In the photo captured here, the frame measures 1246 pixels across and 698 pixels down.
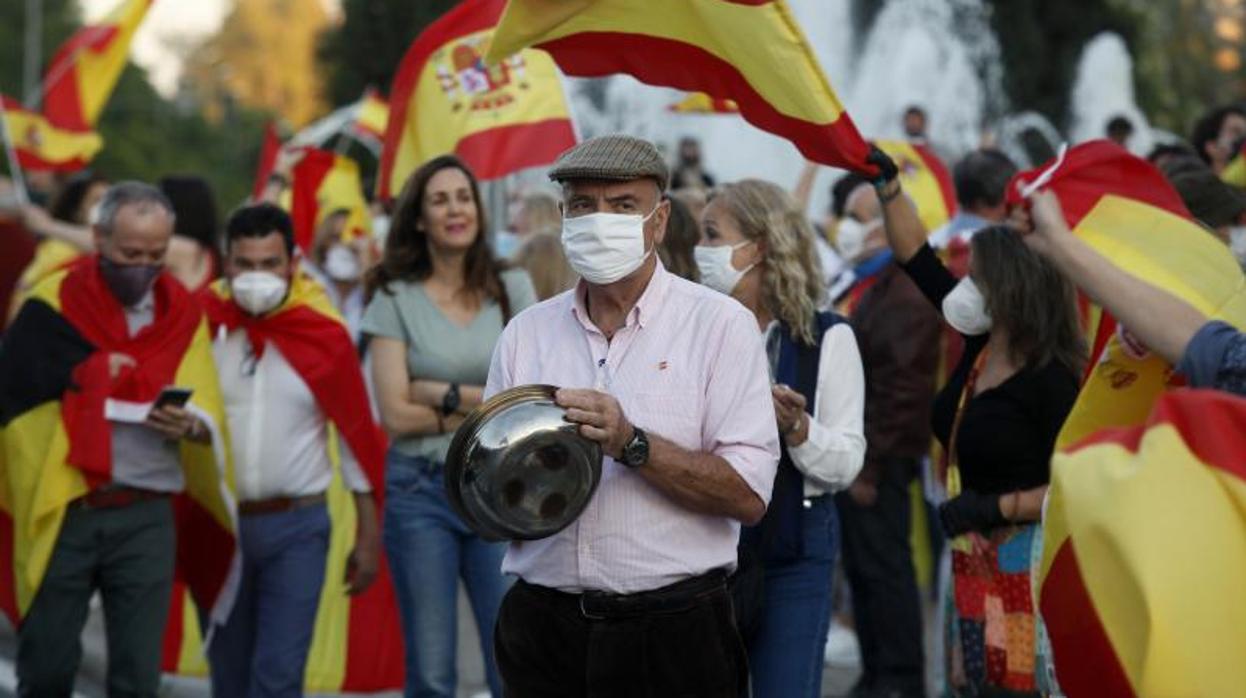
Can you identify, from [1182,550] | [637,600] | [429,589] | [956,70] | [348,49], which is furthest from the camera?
[348,49]

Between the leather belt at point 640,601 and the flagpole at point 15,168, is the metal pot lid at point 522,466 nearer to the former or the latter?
the leather belt at point 640,601

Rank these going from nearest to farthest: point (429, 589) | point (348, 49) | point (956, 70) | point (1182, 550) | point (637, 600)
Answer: point (1182, 550)
point (637, 600)
point (429, 589)
point (956, 70)
point (348, 49)

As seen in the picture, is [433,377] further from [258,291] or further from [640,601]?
[640,601]

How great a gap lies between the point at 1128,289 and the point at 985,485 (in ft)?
7.54

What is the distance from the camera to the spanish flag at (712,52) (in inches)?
244

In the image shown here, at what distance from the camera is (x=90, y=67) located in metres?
14.4

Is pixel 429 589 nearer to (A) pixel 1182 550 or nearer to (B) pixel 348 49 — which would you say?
(A) pixel 1182 550

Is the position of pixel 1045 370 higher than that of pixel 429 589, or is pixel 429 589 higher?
pixel 1045 370

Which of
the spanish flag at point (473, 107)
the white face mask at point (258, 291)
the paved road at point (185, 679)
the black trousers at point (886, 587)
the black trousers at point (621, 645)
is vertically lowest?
the paved road at point (185, 679)

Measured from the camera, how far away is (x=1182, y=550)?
394 centimetres

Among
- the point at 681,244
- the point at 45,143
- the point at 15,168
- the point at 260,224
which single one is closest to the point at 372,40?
the point at 45,143

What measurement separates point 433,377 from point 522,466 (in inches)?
112

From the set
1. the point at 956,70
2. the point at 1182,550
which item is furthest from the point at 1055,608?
the point at 956,70

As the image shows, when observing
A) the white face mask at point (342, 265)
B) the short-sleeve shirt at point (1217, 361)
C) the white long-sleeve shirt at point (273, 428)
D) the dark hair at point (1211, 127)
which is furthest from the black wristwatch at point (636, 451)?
the dark hair at point (1211, 127)
